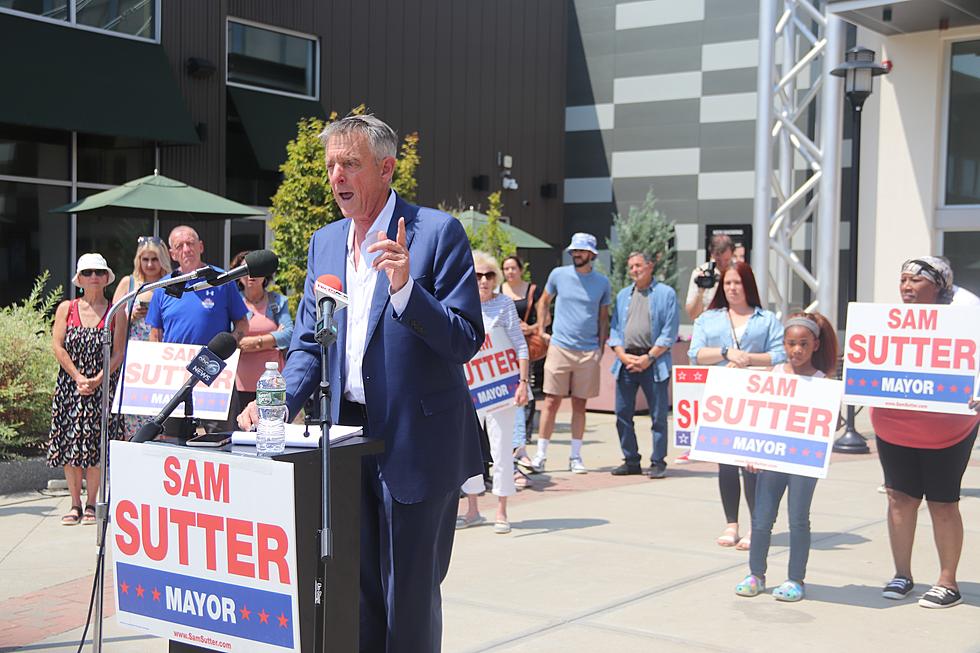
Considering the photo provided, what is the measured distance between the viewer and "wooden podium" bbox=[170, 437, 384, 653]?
3.18 meters

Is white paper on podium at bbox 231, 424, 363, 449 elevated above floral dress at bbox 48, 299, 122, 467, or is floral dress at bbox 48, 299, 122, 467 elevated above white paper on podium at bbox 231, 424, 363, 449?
white paper on podium at bbox 231, 424, 363, 449

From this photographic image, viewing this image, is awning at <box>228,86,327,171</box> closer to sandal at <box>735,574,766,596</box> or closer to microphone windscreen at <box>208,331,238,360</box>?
sandal at <box>735,574,766,596</box>

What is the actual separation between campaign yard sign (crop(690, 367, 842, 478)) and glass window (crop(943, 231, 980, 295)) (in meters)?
10.7

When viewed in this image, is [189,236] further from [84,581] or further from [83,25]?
[83,25]

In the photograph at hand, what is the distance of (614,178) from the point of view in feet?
82.1

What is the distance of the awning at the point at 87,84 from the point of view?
1388 centimetres

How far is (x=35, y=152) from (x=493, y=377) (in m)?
9.57

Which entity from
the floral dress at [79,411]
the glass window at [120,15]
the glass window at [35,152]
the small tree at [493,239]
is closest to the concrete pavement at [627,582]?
the floral dress at [79,411]

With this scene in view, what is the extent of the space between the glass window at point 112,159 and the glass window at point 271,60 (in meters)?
2.32

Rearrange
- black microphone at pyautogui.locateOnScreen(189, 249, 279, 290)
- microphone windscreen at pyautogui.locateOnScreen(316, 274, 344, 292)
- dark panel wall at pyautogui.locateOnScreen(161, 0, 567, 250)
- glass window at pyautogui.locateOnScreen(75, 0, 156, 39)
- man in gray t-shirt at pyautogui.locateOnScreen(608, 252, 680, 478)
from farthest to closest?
1. dark panel wall at pyautogui.locateOnScreen(161, 0, 567, 250)
2. glass window at pyautogui.locateOnScreen(75, 0, 156, 39)
3. man in gray t-shirt at pyautogui.locateOnScreen(608, 252, 680, 478)
4. black microphone at pyautogui.locateOnScreen(189, 249, 279, 290)
5. microphone windscreen at pyautogui.locateOnScreen(316, 274, 344, 292)

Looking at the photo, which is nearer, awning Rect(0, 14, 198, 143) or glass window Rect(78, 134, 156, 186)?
awning Rect(0, 14, 198, 143)

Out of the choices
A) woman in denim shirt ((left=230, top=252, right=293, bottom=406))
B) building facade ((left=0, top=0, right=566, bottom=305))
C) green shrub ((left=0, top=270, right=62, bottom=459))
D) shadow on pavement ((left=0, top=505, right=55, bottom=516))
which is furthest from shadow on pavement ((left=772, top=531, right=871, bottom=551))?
building facade ((left=0, top=0, right=566, bottom=305))

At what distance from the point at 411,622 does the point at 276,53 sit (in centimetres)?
1604

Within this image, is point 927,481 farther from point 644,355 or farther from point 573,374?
point 573,374
